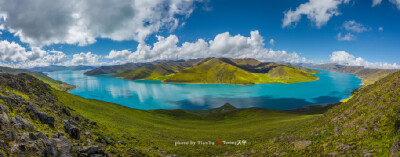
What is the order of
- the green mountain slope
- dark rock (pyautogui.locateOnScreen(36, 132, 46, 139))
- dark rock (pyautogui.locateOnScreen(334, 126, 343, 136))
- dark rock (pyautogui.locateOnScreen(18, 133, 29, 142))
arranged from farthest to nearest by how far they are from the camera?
dark rock (pyautogui.locateOnScreen(334, 126, 343, 136)), the green mountain slope, dark rock (pyautogui.locateOnScreen(36, 132, 46, 139)), dark rock (pyautogui.locateOnScreen(18, 133, 29, 142))

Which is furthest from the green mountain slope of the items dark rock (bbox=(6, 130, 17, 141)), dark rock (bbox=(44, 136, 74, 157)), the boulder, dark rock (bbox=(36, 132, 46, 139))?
dark rock (bbox=(6, 130, 17, 141))

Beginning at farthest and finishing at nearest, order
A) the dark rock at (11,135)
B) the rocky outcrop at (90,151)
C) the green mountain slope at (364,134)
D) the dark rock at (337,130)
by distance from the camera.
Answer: the dark rock at (337,130), the rocky outcrop at (90,151), the green mountain slope at (364,134), the dark rock at (11,135)

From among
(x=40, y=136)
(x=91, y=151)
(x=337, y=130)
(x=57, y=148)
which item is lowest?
(x=91, y=151)

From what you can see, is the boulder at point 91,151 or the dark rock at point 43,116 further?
the dark rock at point 43,116

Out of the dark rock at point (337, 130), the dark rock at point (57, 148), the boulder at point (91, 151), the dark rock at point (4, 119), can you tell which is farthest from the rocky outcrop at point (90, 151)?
the dark rock at point (337, 130)

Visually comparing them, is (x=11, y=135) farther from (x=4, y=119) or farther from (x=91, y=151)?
(x=91, y=151)

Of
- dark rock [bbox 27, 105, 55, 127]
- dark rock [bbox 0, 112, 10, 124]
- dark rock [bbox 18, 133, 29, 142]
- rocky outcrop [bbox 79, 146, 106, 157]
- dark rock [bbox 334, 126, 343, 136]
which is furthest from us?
dark rock [bbox 334, 126, 343, 136]

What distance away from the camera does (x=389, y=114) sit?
611 inches

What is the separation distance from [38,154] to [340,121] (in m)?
32.4

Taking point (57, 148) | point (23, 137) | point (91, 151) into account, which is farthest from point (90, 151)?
point (23, 137)

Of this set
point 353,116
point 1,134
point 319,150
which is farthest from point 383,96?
point 1,134

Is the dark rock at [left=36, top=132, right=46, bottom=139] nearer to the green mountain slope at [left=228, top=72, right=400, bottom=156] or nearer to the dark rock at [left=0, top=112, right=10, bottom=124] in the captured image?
the dark rock at [left=0, top=112, right=10, bottom=124]

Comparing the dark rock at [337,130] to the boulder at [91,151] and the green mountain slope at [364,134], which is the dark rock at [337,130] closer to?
the green mountain slope at [364,134]

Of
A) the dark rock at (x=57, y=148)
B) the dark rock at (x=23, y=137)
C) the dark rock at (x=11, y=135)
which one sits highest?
the dark rock at (x=11, y=135)
